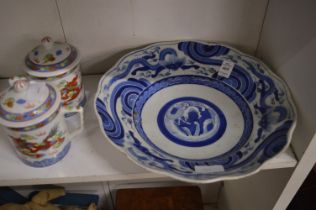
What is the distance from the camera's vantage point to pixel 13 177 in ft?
1.68

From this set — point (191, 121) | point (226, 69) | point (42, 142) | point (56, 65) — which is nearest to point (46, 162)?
point (42, 142)

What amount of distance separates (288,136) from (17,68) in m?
0.58

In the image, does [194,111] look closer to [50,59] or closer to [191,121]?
[191,121]

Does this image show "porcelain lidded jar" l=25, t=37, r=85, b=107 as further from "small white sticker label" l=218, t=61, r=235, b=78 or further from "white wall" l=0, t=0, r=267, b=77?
"small white sticker label" l=218, t=61, r=235, b=78

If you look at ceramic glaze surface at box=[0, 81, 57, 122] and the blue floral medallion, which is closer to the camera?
ceramic glaze surface at box=[0, 81, 57, 122]

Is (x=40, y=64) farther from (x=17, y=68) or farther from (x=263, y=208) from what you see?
(x=263, y=208)

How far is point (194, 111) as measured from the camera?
0.58 meters

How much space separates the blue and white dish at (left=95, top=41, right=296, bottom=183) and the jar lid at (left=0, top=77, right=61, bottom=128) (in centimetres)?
9

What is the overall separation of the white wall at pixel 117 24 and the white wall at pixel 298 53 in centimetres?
7

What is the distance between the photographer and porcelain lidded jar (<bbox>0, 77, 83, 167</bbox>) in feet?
1.43

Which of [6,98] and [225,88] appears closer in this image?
[6,98]

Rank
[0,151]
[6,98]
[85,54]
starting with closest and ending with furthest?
[6,98] → [0,151] → [85,54]

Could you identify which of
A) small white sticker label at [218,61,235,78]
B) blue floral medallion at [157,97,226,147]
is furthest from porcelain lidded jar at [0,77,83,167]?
small white sticker label at [218,61,235,78]

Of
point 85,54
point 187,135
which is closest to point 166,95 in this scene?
point 187,135
